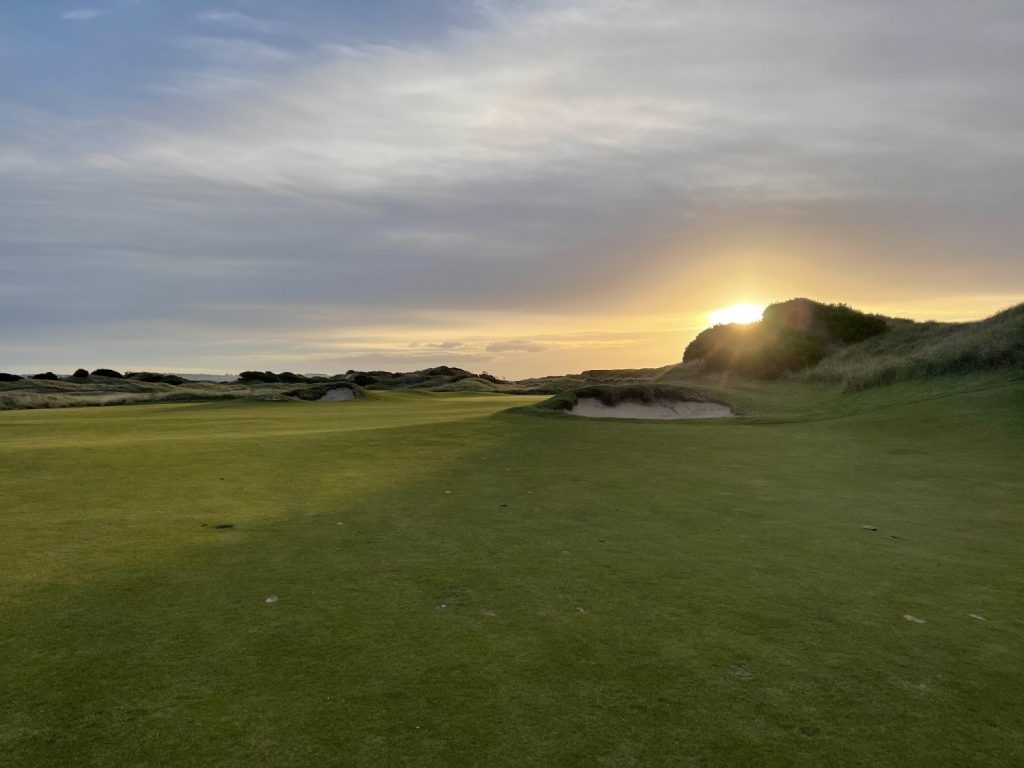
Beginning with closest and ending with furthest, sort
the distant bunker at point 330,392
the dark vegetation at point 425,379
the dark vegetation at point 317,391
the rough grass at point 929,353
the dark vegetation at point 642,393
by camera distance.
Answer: the rough grass at point 929,353
the dark vegetation at point 642,393
the dark vegetation at point 317,391
the distant bunker at point 330,392
the dark vegetation at point 425,379

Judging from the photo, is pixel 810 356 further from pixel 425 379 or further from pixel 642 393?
pixel 425 379

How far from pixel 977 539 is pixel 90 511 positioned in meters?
10.9

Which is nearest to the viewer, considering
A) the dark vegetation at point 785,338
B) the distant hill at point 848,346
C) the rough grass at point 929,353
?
the rough grass at point 929,353

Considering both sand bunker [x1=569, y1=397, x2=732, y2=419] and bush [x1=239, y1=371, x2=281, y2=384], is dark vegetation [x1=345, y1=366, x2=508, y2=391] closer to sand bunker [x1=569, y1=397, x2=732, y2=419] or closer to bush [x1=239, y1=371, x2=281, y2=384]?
bush [x1=239, y1=371, x2=281, y2=384]

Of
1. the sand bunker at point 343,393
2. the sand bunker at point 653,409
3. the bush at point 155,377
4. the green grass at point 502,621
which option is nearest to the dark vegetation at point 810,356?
the sand bunker at point 343,393

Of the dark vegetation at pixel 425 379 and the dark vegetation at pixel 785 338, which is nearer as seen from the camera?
the dark vegetation at pixel 785 338

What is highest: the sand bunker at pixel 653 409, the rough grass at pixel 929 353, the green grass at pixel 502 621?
the rough grass at pixel 929 353

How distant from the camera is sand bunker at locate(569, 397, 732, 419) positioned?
29.1 m

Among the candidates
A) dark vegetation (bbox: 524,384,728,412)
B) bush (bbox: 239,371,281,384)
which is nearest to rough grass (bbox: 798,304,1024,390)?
dark vegetation (bbox: 524,384,728,412)

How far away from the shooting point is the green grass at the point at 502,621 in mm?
3574

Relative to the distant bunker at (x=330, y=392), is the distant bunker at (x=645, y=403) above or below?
below

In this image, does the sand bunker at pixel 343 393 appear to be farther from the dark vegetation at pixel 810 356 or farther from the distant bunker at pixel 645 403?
the distant bunker at pixel 645 403

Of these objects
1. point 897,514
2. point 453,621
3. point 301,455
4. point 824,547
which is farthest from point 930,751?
point 301,455

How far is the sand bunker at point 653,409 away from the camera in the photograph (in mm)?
29141
